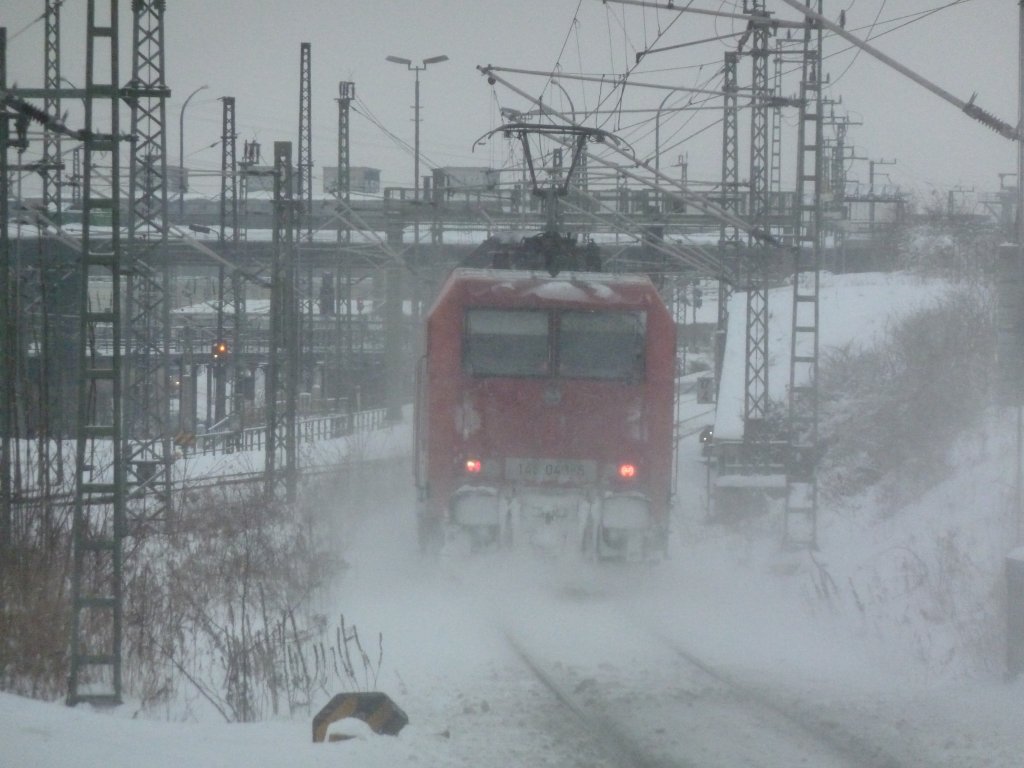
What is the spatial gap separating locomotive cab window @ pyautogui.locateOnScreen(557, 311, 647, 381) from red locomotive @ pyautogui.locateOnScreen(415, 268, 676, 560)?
0.04ft

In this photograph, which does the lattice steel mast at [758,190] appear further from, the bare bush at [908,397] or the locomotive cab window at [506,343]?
the locomotive cab window at [506,343]

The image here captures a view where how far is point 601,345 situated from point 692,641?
12.1 ft

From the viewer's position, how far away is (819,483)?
22.7 meters

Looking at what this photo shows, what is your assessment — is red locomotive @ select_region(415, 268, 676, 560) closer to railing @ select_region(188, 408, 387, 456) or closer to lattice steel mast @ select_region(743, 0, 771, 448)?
lattice steel mast @ select_region(743, 0, 771, 448)

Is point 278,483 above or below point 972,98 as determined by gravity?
below

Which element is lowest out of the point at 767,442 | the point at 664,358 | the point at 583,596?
the point at 583,596

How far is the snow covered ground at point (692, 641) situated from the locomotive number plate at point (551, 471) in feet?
3.42

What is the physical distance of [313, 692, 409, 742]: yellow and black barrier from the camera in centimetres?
754

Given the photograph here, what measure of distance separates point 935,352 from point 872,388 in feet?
4.71

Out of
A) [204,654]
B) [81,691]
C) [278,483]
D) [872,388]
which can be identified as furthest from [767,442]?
[81,691]

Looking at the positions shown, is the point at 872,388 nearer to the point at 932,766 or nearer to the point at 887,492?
the point at 887,492

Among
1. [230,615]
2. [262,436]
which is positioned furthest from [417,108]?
[230,615]

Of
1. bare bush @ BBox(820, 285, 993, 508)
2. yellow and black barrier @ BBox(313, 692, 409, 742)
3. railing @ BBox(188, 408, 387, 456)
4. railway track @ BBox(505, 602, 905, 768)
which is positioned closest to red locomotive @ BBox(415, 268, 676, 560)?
railway track @ BBox(505, 602, 905, 768)

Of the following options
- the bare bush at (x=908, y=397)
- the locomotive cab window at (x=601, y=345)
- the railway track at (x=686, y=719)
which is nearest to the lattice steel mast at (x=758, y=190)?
the bare bush at (x=908, y=397)
